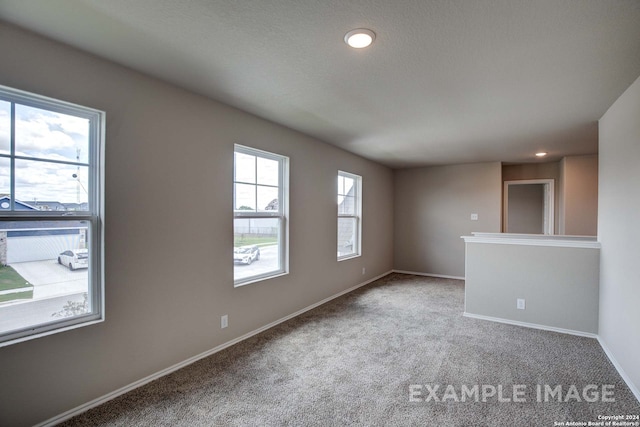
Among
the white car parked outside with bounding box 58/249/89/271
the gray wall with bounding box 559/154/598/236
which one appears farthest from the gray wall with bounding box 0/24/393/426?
the gray wall with bounding box 559/154/598/236

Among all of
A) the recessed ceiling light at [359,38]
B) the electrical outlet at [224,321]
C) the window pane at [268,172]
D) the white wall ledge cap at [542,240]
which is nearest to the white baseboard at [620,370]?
the white wall ledge cap at [542,240]

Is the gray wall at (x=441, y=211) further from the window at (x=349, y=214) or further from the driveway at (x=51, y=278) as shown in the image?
the driveway at (x=51, y=278)

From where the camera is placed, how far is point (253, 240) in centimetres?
349

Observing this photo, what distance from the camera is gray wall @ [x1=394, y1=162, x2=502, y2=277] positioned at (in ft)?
20.4

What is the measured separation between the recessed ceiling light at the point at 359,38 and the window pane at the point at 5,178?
6.96ft

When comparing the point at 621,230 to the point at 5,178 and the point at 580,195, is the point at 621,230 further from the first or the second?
the point at 5,178

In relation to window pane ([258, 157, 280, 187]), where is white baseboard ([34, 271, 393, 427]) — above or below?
below

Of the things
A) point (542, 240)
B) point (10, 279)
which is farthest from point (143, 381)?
point (542, 240)

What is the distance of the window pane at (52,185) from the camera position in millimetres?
1905

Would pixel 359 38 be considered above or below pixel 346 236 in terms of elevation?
above

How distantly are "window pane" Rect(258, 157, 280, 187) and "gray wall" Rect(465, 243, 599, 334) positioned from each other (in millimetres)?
2659

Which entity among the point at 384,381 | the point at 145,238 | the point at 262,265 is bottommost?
the point at 384,381

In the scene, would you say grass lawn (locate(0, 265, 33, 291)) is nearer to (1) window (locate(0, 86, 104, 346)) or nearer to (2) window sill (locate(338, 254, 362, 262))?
(1) window (locate(0, 86, 104, 346))

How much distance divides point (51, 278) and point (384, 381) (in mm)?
2440
